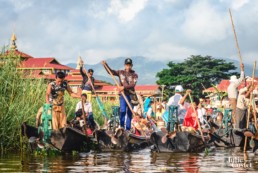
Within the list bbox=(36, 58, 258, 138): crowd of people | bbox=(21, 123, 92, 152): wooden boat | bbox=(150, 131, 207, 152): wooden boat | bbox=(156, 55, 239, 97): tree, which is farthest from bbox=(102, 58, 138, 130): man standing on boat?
bbox=(156, 55, 239, 97): tree

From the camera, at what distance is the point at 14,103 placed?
1371 centimetres

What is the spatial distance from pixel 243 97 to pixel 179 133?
341cm

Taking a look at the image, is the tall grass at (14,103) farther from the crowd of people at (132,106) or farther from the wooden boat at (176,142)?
the wooden boat at (176,142)

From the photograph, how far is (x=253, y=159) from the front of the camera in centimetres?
1252

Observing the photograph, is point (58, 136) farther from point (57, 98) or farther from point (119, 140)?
point (119, 140)

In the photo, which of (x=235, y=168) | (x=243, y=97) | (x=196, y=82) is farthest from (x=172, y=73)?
(x=235, y=168)

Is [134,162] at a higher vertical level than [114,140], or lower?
lower

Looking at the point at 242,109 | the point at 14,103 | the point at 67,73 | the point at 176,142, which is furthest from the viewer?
the point at 67,73

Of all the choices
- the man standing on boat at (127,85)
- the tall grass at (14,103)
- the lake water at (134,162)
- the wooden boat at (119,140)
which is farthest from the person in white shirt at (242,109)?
the tall grass at (14,103)

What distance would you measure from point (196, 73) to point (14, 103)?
237 feet

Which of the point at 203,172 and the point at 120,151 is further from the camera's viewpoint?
the point at 120,151

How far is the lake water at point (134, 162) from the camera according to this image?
1077 centimetres

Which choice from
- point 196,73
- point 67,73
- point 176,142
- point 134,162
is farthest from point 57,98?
point 196,73

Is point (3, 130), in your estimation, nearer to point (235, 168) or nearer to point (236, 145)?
point (235, 168)
